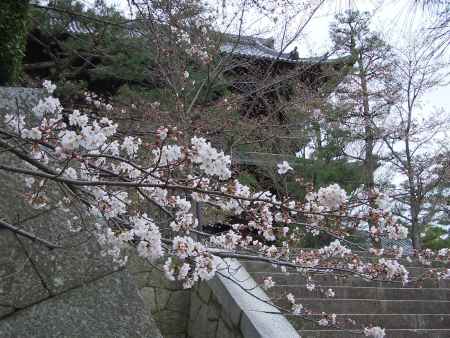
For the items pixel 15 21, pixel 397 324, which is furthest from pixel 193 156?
pixel 15 21

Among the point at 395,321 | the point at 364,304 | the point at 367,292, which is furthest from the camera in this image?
the point at 367,292

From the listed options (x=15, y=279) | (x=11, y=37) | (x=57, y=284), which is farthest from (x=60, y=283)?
(x=11, y=37)

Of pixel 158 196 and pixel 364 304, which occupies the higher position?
pixel 158 196

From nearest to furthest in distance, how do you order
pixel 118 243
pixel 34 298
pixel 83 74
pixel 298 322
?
pixel 118 243
pixel 34 298
pixel 298 322
pixel 83 74

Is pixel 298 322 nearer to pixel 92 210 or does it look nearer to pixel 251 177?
pixel 92 210

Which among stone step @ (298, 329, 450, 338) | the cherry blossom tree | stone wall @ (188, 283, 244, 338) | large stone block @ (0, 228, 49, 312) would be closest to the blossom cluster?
the cherry blossom tree

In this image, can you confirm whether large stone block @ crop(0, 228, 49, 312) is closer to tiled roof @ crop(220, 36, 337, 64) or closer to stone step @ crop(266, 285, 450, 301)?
stone step @ crop(266, 285, 450, 301)

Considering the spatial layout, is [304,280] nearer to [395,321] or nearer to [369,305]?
[369,305]

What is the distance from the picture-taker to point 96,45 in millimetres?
6594

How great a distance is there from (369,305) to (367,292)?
0.65 ft

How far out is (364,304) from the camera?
12.5 ft

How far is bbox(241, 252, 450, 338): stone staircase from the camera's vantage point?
3467 millimetres

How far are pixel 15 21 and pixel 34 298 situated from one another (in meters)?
2.66

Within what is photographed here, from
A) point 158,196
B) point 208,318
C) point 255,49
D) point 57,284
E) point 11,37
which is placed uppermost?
point 255,49
